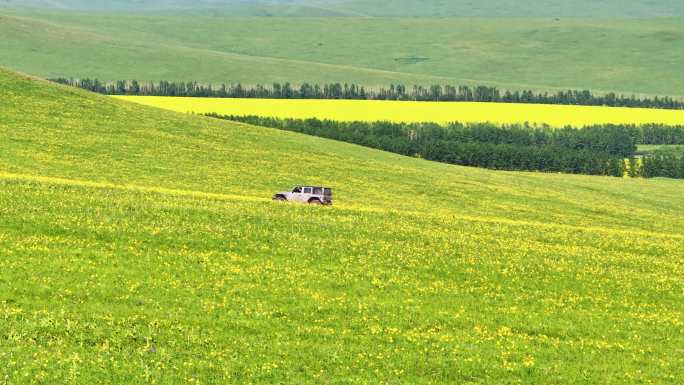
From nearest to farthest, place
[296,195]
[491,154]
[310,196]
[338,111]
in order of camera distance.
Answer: [310,196] → [296,195] → [491,154] → [338,111]

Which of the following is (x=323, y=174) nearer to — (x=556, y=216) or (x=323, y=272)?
(x=556, y=216)

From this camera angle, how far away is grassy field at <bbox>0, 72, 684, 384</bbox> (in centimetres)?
2280

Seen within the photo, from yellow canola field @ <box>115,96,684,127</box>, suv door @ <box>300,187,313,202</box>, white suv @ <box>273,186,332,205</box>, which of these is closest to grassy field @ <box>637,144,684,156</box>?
yellow canola field @ <box>115,96,684,127</box>

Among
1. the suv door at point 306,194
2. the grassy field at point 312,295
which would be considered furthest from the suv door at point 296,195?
the grassy field at point 312,295

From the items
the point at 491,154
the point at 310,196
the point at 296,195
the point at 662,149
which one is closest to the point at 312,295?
the point at 310,196

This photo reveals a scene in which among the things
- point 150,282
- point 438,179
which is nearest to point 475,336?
point 150,282

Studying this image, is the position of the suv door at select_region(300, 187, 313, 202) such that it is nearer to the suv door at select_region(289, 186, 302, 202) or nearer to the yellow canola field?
the suv door at select_region(289, 186, 302, 202)

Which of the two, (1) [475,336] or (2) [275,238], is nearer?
(1) [475,336]

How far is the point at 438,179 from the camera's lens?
85500 mm

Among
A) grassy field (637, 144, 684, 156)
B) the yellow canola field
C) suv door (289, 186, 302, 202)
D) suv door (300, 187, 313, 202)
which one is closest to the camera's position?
suv door (300, 187, 313, 202)

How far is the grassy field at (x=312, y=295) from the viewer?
22.8 m

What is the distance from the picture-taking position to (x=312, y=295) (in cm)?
2897

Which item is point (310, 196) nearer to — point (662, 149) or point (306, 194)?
point (306, 194)

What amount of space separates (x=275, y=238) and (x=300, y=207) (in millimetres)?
10684
